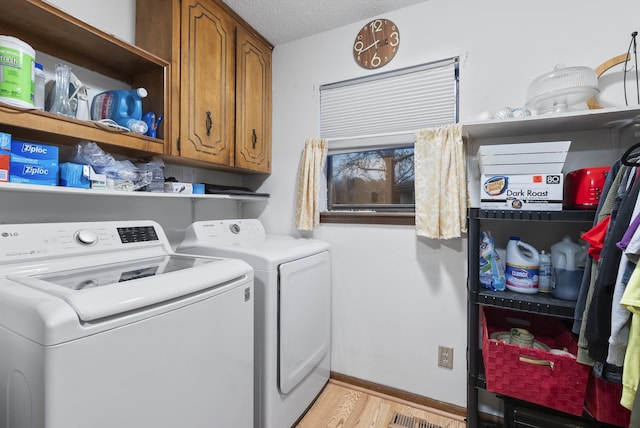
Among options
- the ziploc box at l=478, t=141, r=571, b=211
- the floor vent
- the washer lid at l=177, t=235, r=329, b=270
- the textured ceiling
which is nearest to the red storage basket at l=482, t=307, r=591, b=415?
the floor vent

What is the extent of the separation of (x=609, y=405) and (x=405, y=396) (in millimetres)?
1032

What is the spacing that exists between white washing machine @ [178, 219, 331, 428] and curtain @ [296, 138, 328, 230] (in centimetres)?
18

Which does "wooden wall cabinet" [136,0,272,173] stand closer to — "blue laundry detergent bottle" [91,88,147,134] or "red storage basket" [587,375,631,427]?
"blue laundry detergent bottle" [91,88,147,134]

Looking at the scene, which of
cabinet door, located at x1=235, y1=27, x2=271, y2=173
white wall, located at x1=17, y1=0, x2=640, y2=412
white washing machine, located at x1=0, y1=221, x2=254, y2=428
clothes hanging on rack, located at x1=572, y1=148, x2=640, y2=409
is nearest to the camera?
white washing machine, located at x1=0, y1=221, x2=254, y2=428

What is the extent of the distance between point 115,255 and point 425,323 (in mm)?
1756

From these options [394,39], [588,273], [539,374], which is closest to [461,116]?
[394,39]

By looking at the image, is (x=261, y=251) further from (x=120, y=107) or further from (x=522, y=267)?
(x=522, y=267)

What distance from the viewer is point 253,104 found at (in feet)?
6.86

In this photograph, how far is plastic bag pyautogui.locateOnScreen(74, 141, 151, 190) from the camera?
127 centimetres

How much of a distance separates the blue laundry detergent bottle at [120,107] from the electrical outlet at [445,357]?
2084 mm

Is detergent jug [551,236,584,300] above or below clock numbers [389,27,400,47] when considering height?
below

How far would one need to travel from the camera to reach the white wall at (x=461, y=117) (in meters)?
1.51

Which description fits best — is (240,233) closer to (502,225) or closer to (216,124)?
(216,124)

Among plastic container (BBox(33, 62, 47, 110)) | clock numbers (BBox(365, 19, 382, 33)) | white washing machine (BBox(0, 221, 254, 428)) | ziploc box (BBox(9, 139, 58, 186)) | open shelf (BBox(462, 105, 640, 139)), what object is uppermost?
clock numbers (BBox(365, 19, 382, 33))
